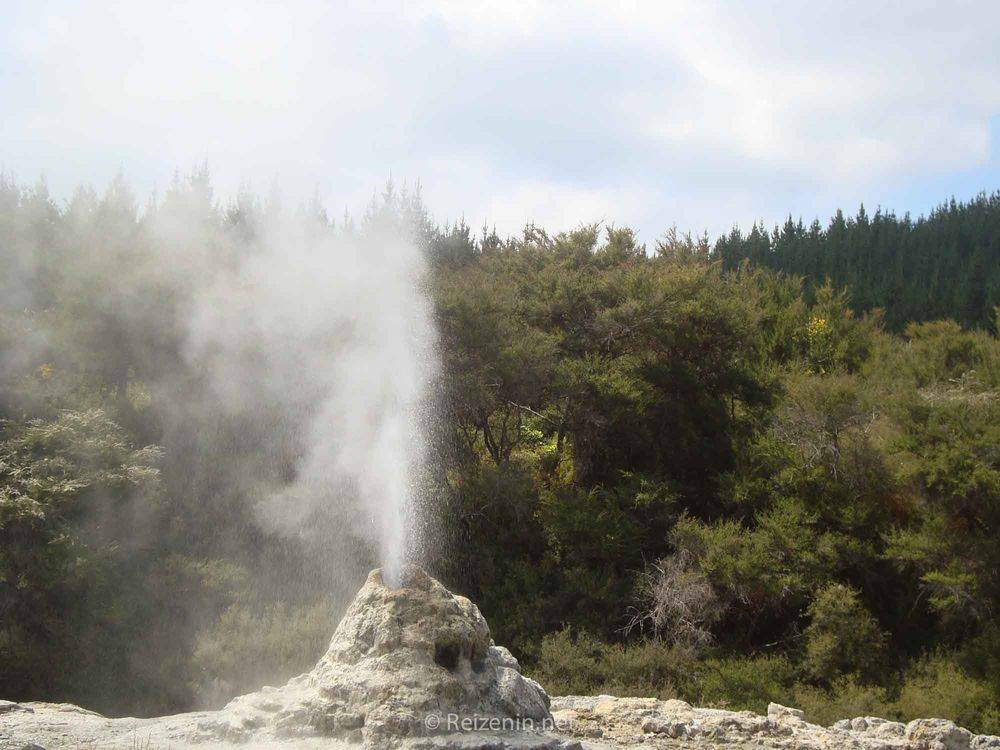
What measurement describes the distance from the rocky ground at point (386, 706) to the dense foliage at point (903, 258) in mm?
35919

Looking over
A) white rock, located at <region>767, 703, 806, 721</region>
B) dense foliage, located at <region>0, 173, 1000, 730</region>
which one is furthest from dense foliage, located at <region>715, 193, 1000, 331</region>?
white rock, located at <region>767, 703, 806, 721</region>

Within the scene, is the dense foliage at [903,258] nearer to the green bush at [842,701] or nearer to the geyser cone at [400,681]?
the green bush at [842,701]

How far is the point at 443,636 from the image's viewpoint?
740cm

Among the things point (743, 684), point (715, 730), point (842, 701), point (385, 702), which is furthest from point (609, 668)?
point (385, 702)

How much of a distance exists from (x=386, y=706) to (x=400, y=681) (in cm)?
24

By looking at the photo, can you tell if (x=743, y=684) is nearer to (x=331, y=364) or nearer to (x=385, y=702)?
(x=385, y=702)

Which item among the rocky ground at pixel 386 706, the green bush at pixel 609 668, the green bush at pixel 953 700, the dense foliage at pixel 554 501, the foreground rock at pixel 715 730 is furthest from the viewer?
the dense foliage at pixel 554 501

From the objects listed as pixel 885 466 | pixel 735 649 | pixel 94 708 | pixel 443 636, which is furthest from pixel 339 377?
pixel 443 636

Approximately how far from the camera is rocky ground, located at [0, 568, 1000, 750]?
6824 millimetres

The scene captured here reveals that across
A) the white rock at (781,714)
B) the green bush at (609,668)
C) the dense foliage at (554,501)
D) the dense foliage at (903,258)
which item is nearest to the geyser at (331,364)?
the dense foliage at (554,501)

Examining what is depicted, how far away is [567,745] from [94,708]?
33.9 feet

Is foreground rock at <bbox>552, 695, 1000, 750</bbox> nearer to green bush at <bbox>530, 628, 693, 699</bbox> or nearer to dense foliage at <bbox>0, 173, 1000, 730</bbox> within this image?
dense foliage at <bbox>0, 173, 1000, 730</bbox>

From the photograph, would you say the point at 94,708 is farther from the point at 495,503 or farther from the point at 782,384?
the point at 782,384

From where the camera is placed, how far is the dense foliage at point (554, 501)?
14.8m
